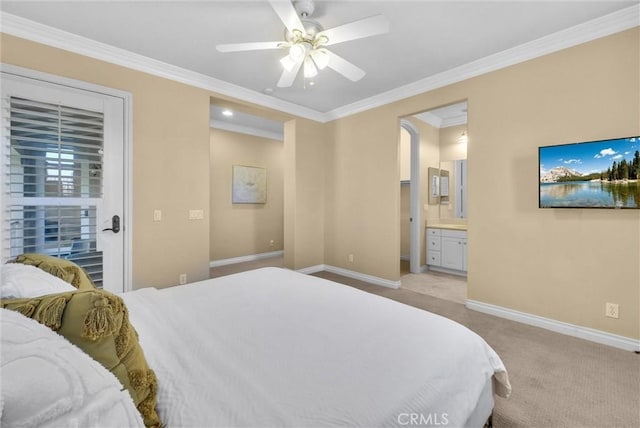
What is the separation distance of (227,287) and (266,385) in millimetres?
1125

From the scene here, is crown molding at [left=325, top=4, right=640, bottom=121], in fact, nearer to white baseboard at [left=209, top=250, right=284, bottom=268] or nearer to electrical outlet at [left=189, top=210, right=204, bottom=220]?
electrical outlet at [left=189, top=210, right=204, bottom=220]

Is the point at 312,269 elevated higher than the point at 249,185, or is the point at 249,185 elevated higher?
the point at 249,185

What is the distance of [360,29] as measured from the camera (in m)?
1.90

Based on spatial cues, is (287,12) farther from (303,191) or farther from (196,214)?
(303,191)

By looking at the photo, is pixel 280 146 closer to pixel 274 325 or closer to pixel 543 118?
pixel 543 118

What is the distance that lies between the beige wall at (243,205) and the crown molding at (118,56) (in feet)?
5.70

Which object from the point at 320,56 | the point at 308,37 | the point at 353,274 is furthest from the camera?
the point at 353,274

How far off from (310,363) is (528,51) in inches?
134

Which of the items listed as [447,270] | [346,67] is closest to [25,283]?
[346,67]

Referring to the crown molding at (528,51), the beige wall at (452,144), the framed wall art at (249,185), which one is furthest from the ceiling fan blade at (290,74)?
the beige wall at (452,144)

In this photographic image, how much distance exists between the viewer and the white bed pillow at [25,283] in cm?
92

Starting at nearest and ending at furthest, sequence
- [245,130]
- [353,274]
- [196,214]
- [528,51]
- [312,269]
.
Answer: [528,51], [196,214], [353,274], [312,269], [245,130]

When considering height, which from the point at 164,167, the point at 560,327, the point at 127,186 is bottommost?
the point at 560,327

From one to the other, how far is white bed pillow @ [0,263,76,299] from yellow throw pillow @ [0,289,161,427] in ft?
0.31
